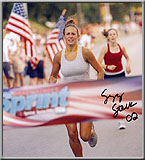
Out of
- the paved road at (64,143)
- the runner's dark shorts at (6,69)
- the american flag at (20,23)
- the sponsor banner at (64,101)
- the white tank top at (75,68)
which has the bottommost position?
the paved road at (64,143)

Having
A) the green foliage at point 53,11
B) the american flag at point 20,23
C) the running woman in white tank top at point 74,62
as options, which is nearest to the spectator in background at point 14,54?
the american flag at point 20,23

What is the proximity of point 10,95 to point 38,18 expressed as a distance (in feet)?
173

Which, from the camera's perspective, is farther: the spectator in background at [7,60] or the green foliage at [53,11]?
the green foliage at [53,11]

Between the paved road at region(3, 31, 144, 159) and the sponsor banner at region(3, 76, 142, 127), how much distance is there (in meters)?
0.70

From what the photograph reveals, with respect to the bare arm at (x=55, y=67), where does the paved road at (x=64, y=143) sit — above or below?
below

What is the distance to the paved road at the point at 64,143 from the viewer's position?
660cm

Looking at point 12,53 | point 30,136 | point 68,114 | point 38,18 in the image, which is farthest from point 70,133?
point 38,18

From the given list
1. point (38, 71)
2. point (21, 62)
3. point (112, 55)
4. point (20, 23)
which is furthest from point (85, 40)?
point (112, 55)

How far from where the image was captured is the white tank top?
19.1 feet

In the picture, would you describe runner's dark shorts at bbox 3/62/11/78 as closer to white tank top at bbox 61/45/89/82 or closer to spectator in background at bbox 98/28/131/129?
spectator in background at bbox 98/28/131/129

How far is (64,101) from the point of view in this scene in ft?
19.2

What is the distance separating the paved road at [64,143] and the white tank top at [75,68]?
1.19 metres

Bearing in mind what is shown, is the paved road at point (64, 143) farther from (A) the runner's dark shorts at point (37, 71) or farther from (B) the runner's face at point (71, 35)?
(A) the runner's dark shorts at point (37, 71)

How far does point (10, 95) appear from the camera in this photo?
590cm
